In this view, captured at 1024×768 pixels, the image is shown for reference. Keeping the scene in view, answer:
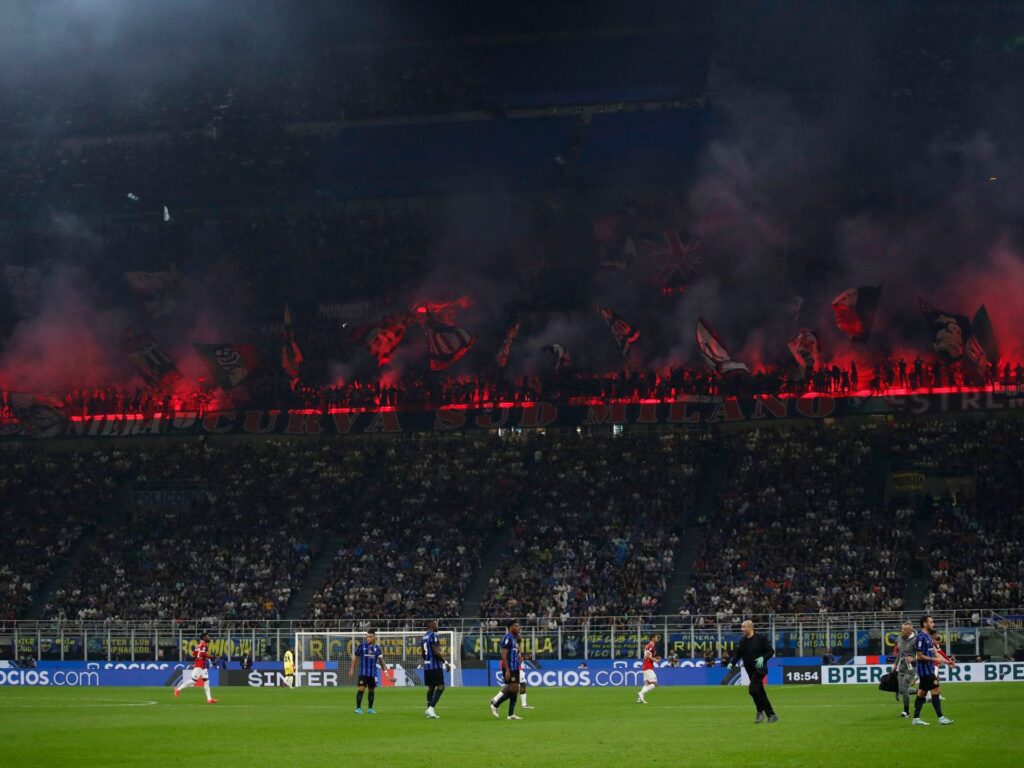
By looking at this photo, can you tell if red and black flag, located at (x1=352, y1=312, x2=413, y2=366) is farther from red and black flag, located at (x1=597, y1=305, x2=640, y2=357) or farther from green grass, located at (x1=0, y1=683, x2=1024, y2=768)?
green grass, located at (x1=0, y1=683, x2=1024, y2=768)

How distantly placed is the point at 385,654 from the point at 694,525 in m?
17.5

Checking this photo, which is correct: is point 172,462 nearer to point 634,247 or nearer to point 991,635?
point 634,247

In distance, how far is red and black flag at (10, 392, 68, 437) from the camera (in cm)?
7838

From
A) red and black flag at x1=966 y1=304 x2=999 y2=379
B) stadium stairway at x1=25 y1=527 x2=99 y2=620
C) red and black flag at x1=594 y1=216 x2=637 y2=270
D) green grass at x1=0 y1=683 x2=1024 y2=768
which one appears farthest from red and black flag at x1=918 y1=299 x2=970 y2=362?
stadium stairway at x1=25 y1=527 x2=99 y2=620

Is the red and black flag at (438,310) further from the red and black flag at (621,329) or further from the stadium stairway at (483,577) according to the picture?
the stadium stairway at (483,577)

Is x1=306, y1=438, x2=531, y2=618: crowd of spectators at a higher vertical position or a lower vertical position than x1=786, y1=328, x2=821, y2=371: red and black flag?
lower

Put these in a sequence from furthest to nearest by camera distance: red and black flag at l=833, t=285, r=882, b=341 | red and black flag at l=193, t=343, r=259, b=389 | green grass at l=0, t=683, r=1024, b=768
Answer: red and black flag at l=193, t=343, r=259, b=389 → red and black flag at l=833, t=285, r=882, b=341 → green grass at l=0, t=683, r=1024, b=768

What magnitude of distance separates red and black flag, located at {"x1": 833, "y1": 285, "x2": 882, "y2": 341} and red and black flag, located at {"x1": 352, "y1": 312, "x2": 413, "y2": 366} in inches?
903

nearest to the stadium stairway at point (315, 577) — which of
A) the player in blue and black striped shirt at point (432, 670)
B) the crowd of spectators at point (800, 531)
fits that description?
the crowd of spectators at point (800, 531)

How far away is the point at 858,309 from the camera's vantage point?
72.9m

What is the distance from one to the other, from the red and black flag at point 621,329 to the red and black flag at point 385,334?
11.1 m

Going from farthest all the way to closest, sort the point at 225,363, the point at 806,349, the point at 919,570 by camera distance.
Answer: the point at 225,363
the point at 806,349
the point at 919,570

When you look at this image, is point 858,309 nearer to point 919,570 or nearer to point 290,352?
point 919,570

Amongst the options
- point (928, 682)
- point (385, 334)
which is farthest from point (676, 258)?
point (928, 682)
